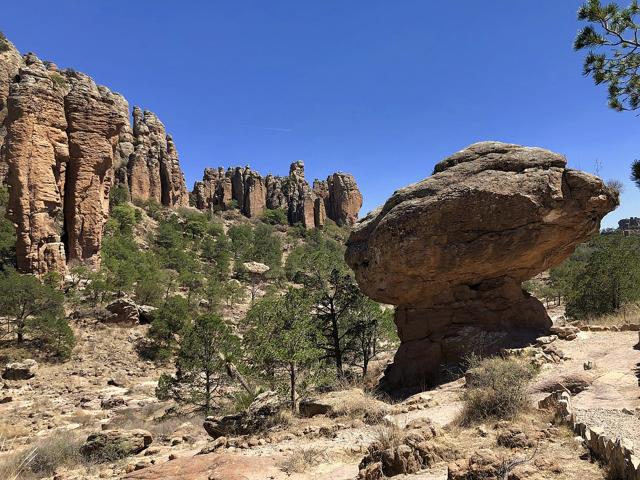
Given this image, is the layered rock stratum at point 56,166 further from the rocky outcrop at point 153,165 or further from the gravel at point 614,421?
the gravel at point 614,421

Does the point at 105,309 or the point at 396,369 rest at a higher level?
the point at 105,309

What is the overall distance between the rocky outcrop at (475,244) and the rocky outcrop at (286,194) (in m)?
72.8

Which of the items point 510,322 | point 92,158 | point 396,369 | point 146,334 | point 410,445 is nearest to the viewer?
point 410,445

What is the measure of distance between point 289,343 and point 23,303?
746 inches

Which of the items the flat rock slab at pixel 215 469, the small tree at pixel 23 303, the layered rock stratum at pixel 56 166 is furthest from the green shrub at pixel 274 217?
the flat rock slab at pixel 215 469

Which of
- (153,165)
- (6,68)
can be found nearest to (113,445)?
(6,68)

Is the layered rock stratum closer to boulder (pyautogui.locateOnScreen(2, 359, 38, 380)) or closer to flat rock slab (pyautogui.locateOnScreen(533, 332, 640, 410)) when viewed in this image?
boulder (pyautogui.locateOnScreen(2, 359, 38, 380))

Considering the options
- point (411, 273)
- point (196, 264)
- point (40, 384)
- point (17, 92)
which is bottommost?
point (40, 384)

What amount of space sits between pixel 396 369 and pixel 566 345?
17.8 ft

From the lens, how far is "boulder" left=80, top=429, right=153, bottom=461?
891 cm

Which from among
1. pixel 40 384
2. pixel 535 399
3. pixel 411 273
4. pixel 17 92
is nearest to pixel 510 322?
pixel 411 273

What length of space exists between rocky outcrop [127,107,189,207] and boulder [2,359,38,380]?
43.2 meters

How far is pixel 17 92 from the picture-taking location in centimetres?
2745

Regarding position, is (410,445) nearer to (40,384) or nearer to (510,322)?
(510,322)
